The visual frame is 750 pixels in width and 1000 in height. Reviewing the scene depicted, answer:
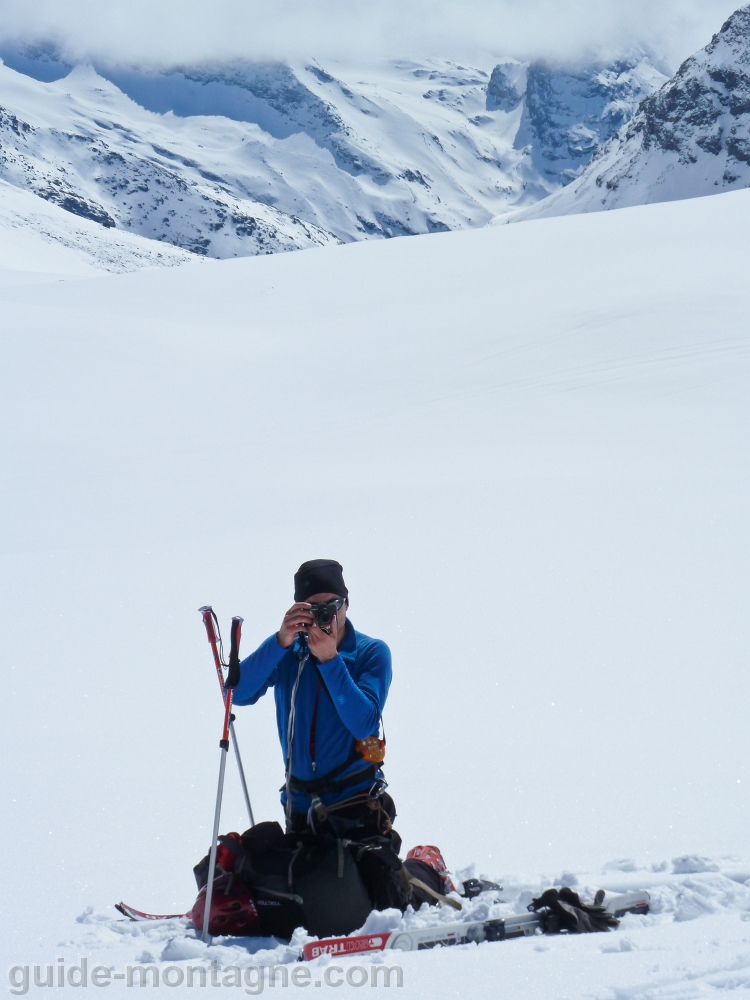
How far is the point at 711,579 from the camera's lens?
20.3 ft

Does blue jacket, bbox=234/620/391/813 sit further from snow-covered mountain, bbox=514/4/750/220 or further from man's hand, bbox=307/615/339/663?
snow-covered mountain, bbox=514/4/750/220

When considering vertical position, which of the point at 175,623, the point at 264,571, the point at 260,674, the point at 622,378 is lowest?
the point at 260,674

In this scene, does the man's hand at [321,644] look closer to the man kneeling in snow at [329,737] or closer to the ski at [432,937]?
the man kneeling in snow at [329,737]

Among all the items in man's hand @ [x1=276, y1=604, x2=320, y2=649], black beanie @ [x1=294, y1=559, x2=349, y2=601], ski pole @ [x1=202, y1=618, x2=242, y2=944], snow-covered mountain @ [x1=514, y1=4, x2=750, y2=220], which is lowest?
ski pole @ [x1=202, y1=618, x2=242, y2=944]

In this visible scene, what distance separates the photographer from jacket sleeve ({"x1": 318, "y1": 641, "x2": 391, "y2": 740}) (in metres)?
2.85

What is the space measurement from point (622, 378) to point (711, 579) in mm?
7824

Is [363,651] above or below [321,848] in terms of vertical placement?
above

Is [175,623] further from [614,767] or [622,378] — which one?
[622,378]

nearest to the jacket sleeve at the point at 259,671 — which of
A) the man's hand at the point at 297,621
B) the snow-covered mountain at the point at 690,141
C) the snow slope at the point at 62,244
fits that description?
the man's hand at the point at 297,621

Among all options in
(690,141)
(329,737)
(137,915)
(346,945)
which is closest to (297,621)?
(329,737)

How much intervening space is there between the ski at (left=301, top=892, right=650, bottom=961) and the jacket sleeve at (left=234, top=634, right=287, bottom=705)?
2.59 ft

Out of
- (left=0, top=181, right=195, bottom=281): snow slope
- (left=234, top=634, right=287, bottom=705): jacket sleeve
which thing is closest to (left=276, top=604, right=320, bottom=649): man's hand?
(left=234, top=634, right=287, bottom=705): jacket sleeve

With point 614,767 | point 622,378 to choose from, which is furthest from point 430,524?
point 622,378

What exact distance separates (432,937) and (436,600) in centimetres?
356
